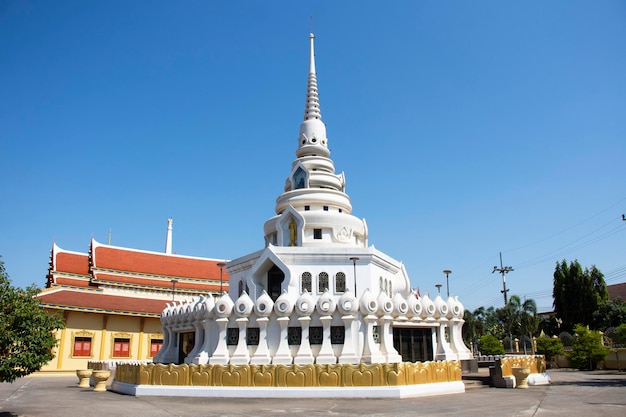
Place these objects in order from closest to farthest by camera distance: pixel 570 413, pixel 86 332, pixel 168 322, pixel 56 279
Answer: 1. pixel 570 413
2. pixel 168 322
3. pixel 86 332
4. pixel 56 279

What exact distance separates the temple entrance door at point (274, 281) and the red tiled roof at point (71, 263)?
2645cm

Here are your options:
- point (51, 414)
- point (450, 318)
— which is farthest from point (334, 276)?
point (51, 414)

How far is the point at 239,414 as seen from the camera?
16.3 m

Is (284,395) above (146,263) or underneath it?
underneath

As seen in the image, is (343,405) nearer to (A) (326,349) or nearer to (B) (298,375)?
(B) (298,375)

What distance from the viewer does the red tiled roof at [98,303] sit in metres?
39.8

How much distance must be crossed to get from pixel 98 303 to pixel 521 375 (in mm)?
32901

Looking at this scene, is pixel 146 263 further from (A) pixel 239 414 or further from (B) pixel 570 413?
(B) pixel 570 413

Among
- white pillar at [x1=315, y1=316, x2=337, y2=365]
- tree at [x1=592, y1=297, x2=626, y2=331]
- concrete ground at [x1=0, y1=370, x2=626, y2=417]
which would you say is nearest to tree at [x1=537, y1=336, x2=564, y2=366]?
tree at [x1=592, y1=297, x2=626, y2=331]

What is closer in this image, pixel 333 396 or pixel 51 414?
pixel 51 414

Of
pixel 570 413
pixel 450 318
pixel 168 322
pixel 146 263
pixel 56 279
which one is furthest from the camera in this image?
pixel 146 263

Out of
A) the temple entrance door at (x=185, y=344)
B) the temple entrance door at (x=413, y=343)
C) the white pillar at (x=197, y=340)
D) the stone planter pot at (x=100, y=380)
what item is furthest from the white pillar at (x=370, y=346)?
the stone planter pot at (x=100, y=380)

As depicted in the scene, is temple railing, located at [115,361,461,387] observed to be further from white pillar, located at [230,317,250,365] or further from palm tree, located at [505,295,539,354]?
palm tree, located at [505,295,539,354]

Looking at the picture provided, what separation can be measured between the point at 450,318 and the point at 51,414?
20467 mm
